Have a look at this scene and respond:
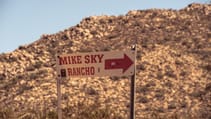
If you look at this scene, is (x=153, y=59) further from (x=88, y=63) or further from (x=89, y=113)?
(x=88, y=63)

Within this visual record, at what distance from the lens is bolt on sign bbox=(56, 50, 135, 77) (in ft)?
37.9

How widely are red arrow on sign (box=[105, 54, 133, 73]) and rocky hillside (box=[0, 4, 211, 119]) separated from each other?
1858cm

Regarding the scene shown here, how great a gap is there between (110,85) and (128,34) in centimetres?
810

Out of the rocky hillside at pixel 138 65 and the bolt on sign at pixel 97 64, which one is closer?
the bolt on sign at pixel 97 64

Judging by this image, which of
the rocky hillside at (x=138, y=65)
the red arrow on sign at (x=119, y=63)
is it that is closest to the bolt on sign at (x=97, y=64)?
the red arrow on sign at (x=119, y=63)

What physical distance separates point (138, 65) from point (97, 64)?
28.0 metres

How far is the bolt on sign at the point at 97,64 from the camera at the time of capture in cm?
1155

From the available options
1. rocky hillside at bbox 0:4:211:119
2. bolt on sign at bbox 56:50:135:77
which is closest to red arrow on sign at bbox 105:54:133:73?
bolt on sign at bbox 56:50:135:77

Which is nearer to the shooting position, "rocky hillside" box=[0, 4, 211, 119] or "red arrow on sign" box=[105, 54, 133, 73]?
"red arrow on sign" box=[105, 54, 133, 73]

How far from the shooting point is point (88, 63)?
1191 centimetres

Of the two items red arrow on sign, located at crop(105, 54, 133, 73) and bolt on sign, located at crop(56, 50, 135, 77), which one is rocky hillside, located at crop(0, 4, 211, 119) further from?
red arrow on sign, located at crop(105, 54, 133, 73)

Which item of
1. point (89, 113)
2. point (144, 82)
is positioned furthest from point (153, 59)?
point (89, 113)

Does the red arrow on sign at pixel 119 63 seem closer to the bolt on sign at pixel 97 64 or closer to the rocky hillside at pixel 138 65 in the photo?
the bolt on sign at pixel 97 64

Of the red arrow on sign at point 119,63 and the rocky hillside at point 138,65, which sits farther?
the rocky hillside at point 138,65
